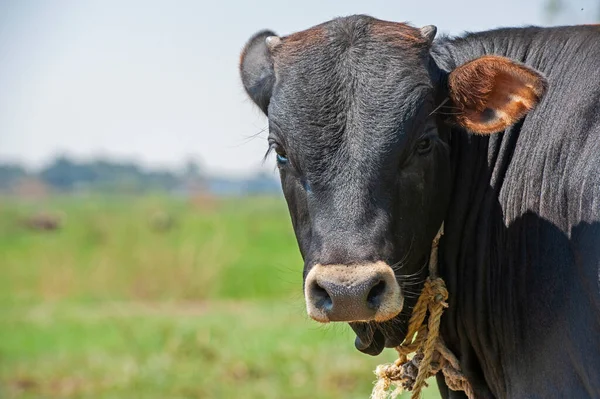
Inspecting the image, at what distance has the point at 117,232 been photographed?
78.0ft

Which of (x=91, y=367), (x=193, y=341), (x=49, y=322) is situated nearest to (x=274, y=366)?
(x=193, y=341)

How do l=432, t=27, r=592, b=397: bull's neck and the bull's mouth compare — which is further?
the bull's mouth

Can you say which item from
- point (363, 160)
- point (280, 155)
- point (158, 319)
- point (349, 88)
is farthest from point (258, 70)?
point (158, 319)

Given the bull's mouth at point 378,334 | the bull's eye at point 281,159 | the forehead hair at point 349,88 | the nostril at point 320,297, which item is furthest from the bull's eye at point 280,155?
the bull's mouth at point 378,334

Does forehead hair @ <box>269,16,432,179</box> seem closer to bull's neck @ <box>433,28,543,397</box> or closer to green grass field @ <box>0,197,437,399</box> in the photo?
bull's neck @ <box>433,28,543,397</box>

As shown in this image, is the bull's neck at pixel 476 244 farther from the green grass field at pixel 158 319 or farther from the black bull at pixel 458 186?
the green grass field at pixel 158 319

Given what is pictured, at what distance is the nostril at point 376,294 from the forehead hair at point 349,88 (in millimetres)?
540

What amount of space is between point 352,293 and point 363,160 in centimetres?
60

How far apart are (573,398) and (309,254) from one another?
1224 mm

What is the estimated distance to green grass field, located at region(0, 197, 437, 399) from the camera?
456 inches

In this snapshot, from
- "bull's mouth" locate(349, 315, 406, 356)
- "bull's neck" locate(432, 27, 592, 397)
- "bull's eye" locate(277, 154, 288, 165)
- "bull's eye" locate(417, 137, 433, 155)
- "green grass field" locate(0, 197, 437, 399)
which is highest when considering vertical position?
"bull's eye" locate(417, 137, 433, 155)

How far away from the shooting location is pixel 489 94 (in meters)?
3.96

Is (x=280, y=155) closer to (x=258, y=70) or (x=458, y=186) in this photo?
(x=258, y=70)

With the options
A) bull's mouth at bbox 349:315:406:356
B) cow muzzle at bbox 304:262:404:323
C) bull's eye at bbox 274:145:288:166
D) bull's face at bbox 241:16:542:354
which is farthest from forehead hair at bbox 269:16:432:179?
bull's mouth at bbox 349:315:406:356
